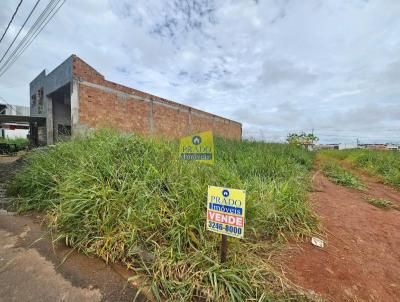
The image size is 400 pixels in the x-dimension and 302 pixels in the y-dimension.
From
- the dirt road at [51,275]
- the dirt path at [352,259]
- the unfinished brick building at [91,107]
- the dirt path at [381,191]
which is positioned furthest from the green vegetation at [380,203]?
the unfinished brick building at [91,107]

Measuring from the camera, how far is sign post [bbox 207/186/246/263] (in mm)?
1640

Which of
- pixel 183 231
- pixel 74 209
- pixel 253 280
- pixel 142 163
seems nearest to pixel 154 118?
pixel 142 163

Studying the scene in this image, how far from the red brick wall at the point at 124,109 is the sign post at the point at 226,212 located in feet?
22.8

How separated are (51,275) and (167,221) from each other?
45.4 inches

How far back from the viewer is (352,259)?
204 centimetres

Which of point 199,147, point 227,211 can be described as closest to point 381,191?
point 199,147

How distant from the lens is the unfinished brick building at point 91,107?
23.7 ft

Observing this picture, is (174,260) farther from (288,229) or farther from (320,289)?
(288,229)

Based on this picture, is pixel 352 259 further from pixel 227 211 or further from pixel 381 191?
pixel 381 191

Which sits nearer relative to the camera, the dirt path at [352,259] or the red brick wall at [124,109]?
the dirt path at [352,259]

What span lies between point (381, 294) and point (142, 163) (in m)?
2.93

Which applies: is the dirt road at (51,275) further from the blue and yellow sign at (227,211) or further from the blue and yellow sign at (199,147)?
the blue and yellow sign at (199,147)

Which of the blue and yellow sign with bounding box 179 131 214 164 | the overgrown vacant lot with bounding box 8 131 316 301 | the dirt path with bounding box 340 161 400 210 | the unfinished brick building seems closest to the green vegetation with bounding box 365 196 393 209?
the dirt path with bounding box 340 161 400 210

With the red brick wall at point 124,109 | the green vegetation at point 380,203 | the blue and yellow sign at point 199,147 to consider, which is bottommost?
the green vegetation at point 380,203
